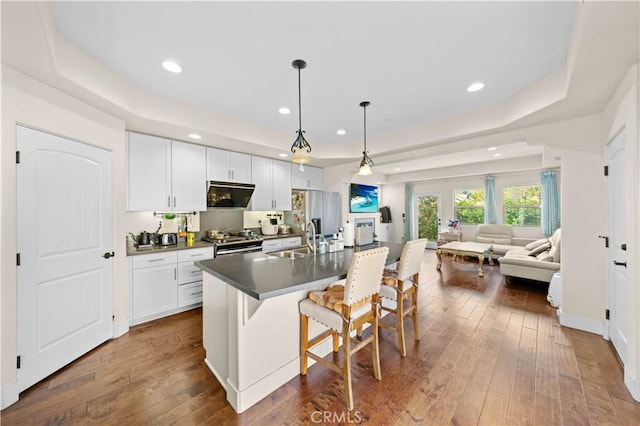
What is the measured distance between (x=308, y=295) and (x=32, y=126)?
2564 mm

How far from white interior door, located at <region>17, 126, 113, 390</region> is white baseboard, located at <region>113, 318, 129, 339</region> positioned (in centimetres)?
7

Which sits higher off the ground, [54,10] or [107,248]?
[54,10]

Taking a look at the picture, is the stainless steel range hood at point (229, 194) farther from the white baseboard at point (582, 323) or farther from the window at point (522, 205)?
the window at point (522, 205)

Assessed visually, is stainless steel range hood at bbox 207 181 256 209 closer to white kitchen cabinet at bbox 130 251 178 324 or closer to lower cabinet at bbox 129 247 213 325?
lower cabinet at bbox 129 247 213 325

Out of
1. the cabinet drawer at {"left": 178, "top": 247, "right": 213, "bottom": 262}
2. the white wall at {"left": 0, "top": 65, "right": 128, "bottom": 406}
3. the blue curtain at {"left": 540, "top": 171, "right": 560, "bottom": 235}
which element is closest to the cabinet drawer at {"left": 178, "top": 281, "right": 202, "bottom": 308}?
the cabinet drawer at {"left": 178, "top": 247, "right": 213, "bottom": 262}

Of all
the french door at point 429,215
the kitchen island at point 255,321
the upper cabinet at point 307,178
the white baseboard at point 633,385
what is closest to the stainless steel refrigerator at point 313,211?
the upper cabinet at point 307,178

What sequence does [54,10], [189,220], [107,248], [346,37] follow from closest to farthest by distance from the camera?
[54,10] < [346,37] < [107,248] < [189,220]

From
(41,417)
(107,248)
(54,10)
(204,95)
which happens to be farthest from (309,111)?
(41,417)

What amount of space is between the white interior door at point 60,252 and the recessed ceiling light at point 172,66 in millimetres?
1117

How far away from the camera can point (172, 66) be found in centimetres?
215

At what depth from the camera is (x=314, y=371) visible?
205cm

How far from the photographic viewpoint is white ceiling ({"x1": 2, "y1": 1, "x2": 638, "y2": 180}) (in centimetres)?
156

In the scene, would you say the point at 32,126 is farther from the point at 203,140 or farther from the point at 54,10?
the point at 203,140

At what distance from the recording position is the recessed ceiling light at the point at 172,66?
2109 mm
